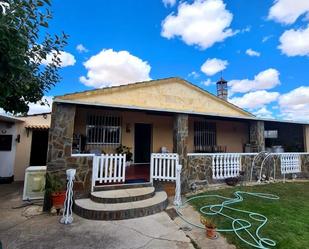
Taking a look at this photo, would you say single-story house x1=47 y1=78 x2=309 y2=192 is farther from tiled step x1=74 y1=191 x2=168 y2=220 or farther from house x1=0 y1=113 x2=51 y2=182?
house x1=0 y1=113 x2=51 y2=182

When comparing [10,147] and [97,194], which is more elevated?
[10,147]

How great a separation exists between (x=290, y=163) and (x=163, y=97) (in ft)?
24.0

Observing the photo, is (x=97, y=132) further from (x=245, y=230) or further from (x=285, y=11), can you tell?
(x=285, y=11)

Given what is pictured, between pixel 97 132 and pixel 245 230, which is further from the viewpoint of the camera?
pixel 97 132

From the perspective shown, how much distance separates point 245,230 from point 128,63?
19.6 metres

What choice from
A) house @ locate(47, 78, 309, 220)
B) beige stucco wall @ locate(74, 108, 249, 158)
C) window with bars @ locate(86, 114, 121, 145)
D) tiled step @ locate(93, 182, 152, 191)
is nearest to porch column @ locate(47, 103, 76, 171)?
house @ locate(47, 78, 309, 220)

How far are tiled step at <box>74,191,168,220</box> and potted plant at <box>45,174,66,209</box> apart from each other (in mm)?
440

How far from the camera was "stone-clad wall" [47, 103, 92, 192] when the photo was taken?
6070 millimetres

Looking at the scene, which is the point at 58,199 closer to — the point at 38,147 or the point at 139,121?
the point at 139,121

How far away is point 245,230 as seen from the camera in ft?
14.4

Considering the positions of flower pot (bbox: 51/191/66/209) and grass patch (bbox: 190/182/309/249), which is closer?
grass patch (bbox: 190/182/309/249)

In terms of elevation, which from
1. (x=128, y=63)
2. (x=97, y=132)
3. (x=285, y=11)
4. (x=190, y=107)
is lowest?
(x=97, y=132)

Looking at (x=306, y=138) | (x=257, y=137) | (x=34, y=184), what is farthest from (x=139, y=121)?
(x=306, y=138)

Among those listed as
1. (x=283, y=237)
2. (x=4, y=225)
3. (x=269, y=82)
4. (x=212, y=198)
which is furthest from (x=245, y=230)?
(x=269, y=82)
